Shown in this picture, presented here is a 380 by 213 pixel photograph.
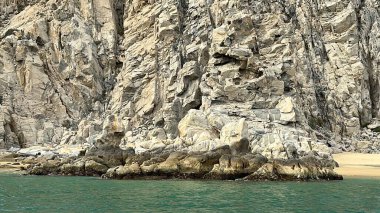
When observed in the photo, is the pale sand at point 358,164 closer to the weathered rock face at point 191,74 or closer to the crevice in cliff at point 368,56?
the weathered rock face at point 191,74

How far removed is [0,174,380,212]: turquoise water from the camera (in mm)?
23000

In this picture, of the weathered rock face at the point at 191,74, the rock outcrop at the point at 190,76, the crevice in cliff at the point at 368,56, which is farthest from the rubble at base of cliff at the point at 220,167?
the crevice in cliff at the point at 368,56

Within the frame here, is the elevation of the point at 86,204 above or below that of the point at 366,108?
below

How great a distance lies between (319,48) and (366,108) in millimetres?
9950

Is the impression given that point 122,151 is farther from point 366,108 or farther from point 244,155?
point 366,108


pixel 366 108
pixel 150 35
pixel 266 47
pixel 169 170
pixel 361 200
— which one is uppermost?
pixel 150 35

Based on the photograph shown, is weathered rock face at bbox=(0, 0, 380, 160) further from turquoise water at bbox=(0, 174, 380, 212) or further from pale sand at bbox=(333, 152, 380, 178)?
turquoise water at bbox=(0, 174, 380, 212)

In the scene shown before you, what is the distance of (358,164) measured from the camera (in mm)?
48531

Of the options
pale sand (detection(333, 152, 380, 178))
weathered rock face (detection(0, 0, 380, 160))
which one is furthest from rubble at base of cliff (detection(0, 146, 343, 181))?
pale sand (detection(333, 152, 380, 178))

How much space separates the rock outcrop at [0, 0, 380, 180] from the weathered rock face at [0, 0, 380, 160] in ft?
0.53

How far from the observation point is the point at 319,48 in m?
68.6

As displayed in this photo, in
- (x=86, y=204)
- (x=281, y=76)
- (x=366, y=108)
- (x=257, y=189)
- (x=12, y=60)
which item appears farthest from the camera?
(x=12, y=60)

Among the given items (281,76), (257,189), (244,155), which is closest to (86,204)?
(257,189)

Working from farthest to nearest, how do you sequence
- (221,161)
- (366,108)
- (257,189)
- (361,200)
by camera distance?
1. (366,108)
2. (221,161)
3. (257,189)
4. (361,200)
